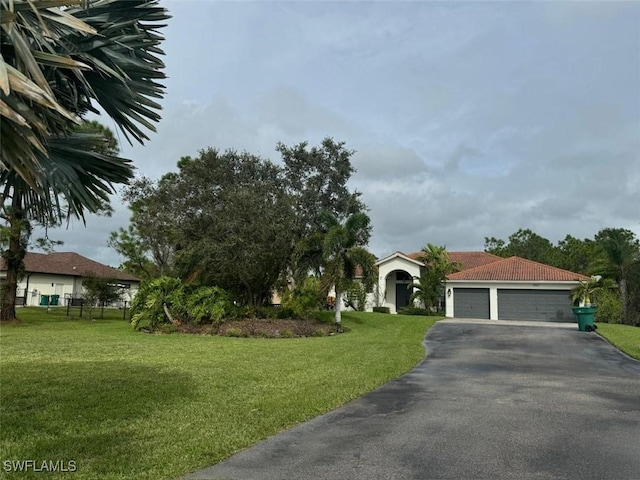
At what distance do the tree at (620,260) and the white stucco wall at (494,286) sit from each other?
2.48 metres

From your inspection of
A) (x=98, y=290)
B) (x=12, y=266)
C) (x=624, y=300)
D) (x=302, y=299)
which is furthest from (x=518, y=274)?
(x=12, y=266)

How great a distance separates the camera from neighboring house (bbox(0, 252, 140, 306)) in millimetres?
41344

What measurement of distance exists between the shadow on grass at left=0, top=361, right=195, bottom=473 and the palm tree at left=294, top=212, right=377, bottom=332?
11771 mm

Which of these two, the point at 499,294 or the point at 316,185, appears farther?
the point at 499,294

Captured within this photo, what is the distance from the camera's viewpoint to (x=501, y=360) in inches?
524

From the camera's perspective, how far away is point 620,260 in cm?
2836

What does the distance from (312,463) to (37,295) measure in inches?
1748

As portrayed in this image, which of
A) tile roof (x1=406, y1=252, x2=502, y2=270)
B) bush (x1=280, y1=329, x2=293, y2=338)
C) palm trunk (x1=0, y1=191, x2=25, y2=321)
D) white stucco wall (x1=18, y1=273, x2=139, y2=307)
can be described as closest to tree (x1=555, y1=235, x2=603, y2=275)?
tile roof (x1=406, y1=252, x2=502, y2=270)

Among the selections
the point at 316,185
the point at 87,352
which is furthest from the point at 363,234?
the point at 87,352

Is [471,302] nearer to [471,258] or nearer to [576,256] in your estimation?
[471,258]

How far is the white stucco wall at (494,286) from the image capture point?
2962 centimetres

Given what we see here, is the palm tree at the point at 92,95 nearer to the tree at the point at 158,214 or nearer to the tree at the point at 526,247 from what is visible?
the tree at the point at 158,214

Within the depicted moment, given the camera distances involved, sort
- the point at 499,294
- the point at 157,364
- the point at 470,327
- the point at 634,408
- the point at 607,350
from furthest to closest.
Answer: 1. the point at 499,294
2. the point at 470,327
3. the point at 607,350
4. the point at 157,364
5. the point at 634,408

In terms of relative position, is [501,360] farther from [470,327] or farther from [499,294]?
[499,294]
